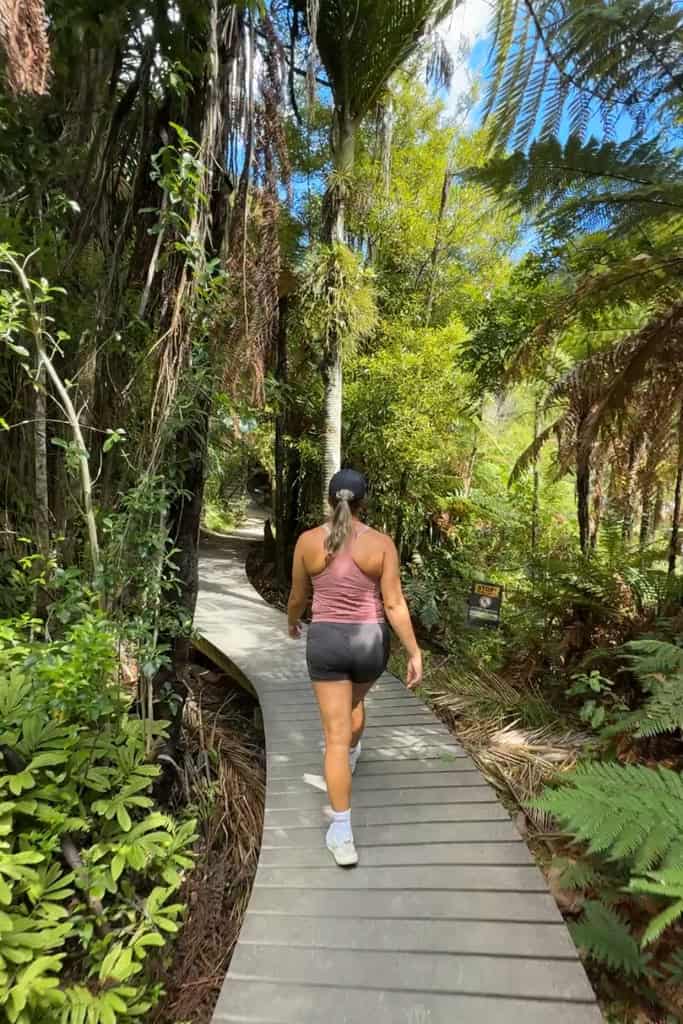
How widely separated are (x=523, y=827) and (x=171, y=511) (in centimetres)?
254

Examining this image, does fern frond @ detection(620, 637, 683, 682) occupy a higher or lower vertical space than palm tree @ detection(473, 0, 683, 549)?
lower

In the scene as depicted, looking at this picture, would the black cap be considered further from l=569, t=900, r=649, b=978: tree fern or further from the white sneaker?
l=569, t=900, r=649, b=978: tree fern

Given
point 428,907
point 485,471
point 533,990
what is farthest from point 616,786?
point 485,471

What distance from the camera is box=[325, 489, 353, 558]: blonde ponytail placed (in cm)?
225

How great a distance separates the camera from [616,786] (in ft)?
6.29

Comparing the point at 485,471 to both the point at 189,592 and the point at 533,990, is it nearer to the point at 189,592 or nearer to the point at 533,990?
the point at 189,592

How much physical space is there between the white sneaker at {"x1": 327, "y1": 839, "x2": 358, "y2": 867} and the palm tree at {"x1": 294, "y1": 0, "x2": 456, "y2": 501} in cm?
452

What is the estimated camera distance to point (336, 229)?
6.09 metres

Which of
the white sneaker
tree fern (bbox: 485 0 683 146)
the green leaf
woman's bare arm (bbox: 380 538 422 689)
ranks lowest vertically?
the white sneaker

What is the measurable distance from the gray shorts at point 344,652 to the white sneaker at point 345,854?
2.18ft

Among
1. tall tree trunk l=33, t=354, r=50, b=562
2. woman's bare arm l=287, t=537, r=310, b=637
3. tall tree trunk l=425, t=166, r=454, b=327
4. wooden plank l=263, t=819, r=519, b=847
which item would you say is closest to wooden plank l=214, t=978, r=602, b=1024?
wooden plank l=263, t=819, r=519, b=847

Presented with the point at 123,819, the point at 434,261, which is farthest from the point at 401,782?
the point at 434,261

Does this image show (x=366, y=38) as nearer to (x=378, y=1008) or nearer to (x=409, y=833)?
(x=409, y=833)

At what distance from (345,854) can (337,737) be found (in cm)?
47
